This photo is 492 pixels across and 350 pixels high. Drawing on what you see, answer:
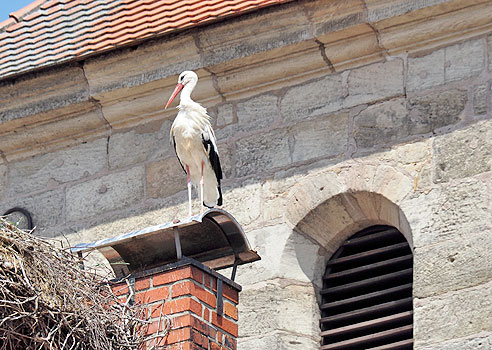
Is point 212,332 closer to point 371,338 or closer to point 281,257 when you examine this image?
point 371,338

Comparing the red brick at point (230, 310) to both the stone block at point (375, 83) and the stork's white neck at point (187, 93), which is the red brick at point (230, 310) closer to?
the stork's white neck at point (187, 93)

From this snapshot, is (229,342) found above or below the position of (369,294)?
below

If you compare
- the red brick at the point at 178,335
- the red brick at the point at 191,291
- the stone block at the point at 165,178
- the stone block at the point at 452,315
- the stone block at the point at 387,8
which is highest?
the stone block at the point at 387,8

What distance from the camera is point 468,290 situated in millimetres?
8789

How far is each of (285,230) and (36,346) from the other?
9.06 ft

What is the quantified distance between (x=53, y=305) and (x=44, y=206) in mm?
3680

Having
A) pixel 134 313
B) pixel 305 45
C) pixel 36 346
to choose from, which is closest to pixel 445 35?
pixel 305 45

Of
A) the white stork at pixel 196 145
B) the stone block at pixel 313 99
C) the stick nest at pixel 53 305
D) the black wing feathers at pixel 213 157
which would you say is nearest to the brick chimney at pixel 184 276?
the stick nest at pixel 53 305

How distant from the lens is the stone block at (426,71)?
31.8 feet

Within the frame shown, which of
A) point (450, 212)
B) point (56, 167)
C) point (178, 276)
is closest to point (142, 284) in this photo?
point (178, 276)

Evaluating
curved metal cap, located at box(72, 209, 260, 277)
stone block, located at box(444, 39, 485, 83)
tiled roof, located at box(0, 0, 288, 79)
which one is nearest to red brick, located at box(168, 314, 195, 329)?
curved metal cap, located at box(72, 209, 260, 277)

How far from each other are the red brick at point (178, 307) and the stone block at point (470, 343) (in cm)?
161

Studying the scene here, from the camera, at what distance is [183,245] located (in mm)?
8289

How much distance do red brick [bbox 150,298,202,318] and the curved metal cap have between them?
0.36 m
